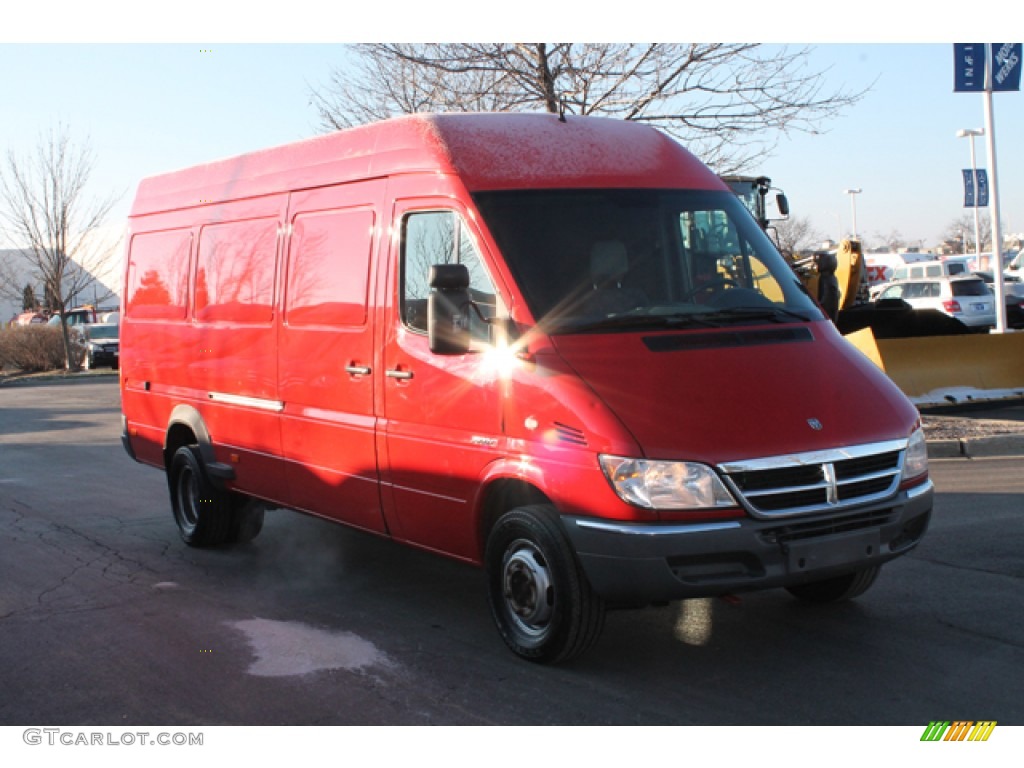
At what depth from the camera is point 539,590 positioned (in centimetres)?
552

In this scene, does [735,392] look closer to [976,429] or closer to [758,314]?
[758,314]

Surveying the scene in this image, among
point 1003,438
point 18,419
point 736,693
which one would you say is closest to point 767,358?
point 736,693

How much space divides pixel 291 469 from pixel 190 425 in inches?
63.3

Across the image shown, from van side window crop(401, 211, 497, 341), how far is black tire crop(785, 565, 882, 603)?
86.5 inches

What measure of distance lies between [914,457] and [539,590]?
1.88 meters

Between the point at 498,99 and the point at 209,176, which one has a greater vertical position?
the point at 498,99

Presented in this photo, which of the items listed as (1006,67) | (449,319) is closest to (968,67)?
(1006,67)

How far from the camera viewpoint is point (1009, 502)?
9.15 metres

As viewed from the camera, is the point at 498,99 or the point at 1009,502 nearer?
the point at 1009,502

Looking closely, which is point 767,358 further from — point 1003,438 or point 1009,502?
point 1003,438

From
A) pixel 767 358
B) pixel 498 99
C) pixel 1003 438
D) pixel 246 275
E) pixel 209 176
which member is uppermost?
pixel 498 99

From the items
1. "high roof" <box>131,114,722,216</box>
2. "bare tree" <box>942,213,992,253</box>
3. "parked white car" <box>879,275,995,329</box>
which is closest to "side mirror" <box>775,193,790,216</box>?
"high roof" <box>131,114,722,216</box>

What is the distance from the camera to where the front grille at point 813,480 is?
508 cm
